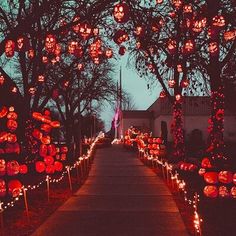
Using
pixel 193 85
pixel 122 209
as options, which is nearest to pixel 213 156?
pixel 193 85

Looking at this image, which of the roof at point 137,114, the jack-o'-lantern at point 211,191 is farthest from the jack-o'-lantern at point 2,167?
the roof at point 137,114

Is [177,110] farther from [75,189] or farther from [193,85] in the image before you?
[75,189]

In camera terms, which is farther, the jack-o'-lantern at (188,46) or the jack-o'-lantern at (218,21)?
the jack-o'-lantern at (188,46)

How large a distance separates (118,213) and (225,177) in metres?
2.77

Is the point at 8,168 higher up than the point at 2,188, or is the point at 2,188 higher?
the point at 8,168

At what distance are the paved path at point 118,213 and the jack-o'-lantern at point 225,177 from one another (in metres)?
1.34

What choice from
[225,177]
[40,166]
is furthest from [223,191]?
[40,166]

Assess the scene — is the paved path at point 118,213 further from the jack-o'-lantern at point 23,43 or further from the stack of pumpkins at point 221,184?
the jack-o'-lantern at point 23,43

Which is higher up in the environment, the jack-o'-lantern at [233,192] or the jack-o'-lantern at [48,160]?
the jack-o'-lantern at [48,160]

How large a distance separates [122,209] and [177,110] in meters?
14.0

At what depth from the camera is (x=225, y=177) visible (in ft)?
43.0

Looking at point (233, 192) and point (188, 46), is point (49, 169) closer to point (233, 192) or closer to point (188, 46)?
point (188, 46)

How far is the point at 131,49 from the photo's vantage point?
25.6 meters

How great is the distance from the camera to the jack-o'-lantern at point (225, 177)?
13.0 m
